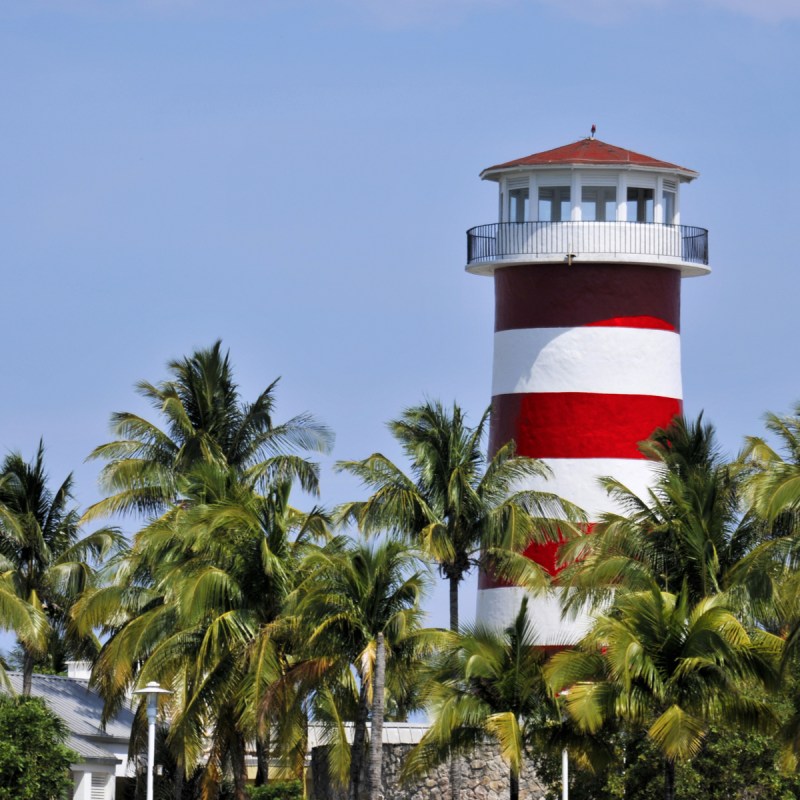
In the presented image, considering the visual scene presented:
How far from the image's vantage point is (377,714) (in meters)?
41.6

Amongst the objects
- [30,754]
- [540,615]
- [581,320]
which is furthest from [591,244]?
[30,754]

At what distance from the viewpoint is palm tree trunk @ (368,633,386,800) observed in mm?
41312

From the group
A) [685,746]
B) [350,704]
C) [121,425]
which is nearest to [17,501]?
[121,425]

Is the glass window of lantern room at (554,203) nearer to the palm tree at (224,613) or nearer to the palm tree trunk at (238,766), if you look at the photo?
the palm tree at (224,613)

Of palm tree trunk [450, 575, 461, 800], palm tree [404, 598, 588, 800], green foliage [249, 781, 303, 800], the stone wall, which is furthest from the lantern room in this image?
palm tree [404, 598, 588, 800]

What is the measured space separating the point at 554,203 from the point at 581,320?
2.91 meters

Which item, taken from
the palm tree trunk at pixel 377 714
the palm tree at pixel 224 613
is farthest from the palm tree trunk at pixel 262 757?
the palm tree trunk at pixel 377 714

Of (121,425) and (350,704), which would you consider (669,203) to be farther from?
(350,704)

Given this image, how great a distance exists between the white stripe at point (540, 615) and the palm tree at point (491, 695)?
10.2 metres

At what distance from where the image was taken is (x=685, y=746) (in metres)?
38.0

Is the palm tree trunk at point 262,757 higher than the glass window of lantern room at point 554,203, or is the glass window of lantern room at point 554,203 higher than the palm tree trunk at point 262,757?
the glass window of lantern room at point 554,203

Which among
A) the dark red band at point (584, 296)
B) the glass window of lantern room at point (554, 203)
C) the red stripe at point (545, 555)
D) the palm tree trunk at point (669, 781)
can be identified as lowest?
the palm tree trunk at point (669, 781)

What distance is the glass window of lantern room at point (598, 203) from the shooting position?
54562 millimetres

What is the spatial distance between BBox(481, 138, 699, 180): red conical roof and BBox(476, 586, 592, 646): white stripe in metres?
9.33
